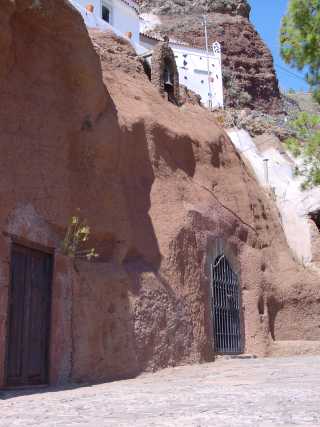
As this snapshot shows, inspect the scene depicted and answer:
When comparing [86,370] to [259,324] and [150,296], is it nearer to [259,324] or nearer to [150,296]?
[150,296]

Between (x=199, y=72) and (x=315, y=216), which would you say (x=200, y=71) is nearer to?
(x=199, y=72)

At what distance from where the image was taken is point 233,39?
4584cm

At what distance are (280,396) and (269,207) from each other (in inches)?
Result: 420

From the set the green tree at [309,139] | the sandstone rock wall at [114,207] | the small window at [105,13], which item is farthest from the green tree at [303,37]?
the small window at [105,13]

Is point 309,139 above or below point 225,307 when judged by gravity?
above

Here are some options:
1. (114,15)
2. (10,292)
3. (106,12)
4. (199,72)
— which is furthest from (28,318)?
(199,72)

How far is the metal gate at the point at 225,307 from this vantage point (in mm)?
11453

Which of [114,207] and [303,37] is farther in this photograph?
[303,37]

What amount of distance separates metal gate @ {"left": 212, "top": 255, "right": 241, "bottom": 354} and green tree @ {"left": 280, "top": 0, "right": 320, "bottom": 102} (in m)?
4.12

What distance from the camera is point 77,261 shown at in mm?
8570

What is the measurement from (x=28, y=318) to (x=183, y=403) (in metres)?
3.35

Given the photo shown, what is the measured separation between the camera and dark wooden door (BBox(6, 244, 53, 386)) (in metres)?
7.48

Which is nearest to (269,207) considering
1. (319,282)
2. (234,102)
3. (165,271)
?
(319,282)

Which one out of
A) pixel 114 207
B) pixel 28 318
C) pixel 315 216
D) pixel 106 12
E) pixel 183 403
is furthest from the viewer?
pixel 106 12
